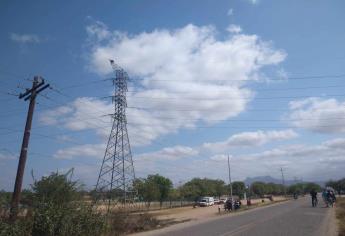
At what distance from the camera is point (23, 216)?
18500mm

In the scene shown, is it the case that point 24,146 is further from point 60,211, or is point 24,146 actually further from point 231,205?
point 231,205

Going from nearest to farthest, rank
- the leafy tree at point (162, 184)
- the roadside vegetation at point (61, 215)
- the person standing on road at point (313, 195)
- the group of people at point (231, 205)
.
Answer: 1. the roadside vegetation at point (61, 215)
2. the person standing on road at point (313, 195)
3. the group of people at point (231, 205)
4. the leafy tree at point (162, 184)

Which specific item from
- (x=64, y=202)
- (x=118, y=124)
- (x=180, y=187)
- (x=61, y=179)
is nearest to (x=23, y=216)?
(x=64, y=202)

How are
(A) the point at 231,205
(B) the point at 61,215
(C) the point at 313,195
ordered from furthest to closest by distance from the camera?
(A) the point at 231,205 → (C) the point at 313,195 → (B) the point at 61,215

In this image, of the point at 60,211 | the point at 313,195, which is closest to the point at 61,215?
the point at 60,211

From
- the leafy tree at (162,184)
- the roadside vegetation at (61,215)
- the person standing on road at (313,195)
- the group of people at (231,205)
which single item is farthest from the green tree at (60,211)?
the leafy tree at (162,184)

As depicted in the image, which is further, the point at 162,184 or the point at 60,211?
the point at 162,184

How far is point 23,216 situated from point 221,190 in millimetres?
129398

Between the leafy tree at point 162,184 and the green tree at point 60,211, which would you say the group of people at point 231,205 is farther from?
the leafy tree at point 162,184

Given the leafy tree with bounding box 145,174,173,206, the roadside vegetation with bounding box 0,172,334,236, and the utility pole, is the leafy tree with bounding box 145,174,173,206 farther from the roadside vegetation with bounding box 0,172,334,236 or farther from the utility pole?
the utility pole

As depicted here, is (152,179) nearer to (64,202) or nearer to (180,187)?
(180,187)

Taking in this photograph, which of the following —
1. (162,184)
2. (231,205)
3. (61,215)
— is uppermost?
(162,184)

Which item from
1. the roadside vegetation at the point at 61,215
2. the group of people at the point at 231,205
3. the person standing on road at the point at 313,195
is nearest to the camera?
the roadside vegetation at the point at 61,215

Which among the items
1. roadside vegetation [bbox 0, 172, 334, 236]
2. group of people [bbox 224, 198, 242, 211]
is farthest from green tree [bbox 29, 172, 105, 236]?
group of people [bbox 224, 198, 242, 211]
